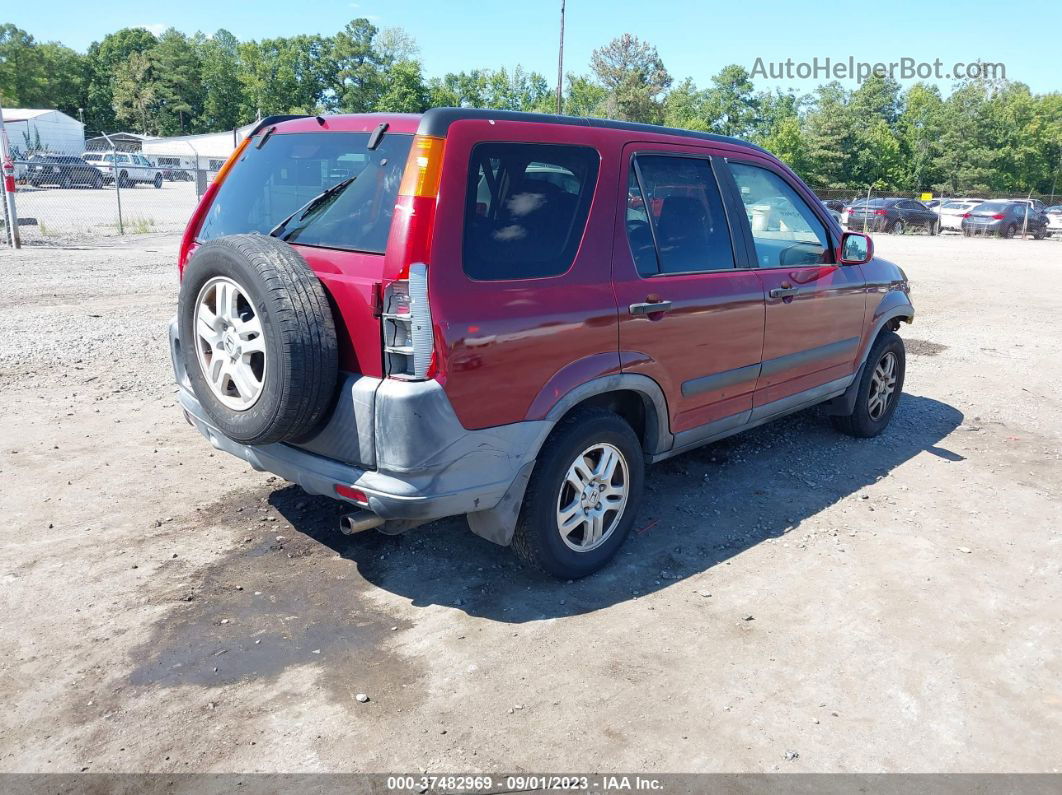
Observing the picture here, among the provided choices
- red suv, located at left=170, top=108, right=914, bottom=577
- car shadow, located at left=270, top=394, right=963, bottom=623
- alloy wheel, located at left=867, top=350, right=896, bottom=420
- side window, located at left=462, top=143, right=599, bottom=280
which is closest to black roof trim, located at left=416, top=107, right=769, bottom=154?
red suv, located at left=170, top=108, right=914, bottom=577

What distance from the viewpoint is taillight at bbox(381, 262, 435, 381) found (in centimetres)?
294

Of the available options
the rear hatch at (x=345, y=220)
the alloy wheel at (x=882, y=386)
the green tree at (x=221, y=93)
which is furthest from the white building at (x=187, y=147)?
the rear hatch at (x=345, y=220)

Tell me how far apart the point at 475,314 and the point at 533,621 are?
1399 mm

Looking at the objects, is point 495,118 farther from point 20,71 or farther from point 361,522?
point 20,71

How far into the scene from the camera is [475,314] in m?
3.06

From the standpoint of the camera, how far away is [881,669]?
10.6 feet

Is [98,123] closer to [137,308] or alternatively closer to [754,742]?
[137,308]

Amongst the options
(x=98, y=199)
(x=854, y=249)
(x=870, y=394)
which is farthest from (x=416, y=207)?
(x=98, y=199)

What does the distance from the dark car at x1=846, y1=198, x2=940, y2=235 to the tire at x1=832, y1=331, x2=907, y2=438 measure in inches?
1151

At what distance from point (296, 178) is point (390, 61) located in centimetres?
9462

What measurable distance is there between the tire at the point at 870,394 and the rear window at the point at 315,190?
13.1 feet

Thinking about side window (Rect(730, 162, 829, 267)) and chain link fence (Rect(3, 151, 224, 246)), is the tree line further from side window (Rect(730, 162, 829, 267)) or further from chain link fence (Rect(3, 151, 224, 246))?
side window (Rect(730, 162, 829, 267))

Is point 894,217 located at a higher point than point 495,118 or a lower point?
higher

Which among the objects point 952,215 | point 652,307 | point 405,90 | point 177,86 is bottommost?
point 652,307
